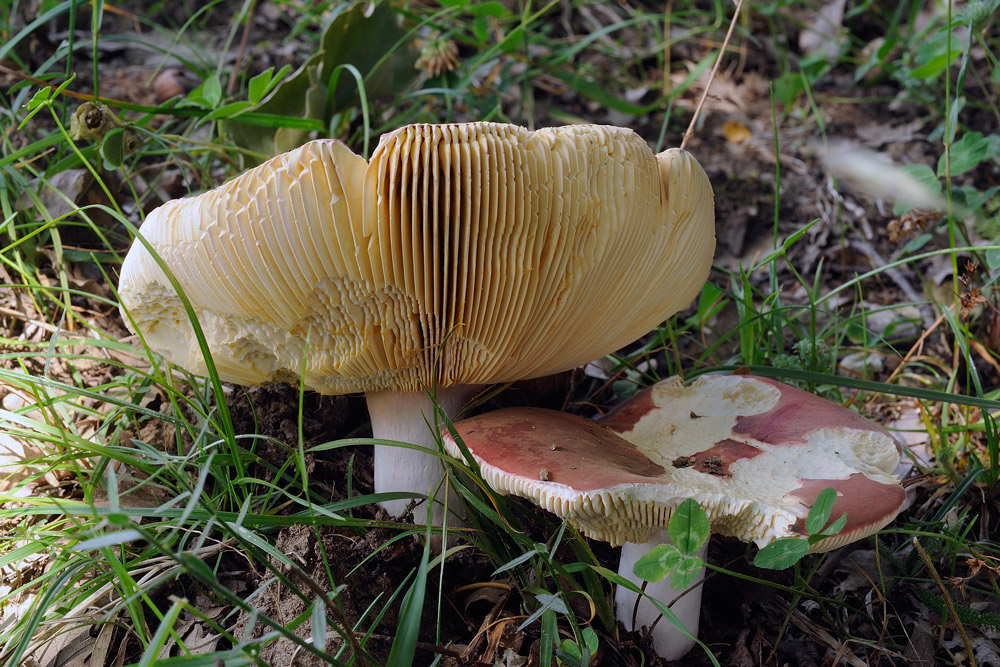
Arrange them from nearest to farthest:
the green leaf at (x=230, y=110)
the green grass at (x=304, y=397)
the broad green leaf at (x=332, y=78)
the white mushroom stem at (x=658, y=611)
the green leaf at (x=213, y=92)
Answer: the green grass at (x=304, y=397) < the white mushroom stem at (x=658, y=611) < the green leaf at (x=230, y=110) < the green leaf at (x=213, y=92) < the broad green leaf at (x=332, y=78)

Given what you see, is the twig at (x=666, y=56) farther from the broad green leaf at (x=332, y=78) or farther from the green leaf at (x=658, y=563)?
the green leaf at (x=658, y=563)

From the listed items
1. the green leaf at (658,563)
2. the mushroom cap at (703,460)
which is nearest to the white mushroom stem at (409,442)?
the mushroom cap at (703,460)

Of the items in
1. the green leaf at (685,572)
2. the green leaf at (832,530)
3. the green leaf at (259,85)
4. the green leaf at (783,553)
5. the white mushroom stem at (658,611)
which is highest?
the green leaf at (259,85)

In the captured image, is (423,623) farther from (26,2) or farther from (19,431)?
(26,2)

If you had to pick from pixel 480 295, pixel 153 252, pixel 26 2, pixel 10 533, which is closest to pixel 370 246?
pixel 480 295

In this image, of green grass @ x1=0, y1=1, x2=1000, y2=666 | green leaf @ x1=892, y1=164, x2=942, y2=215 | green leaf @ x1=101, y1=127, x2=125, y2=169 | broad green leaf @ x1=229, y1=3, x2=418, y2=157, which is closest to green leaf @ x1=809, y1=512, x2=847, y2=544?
green grass @ x1=0, y1=1, x2=1000, y2=666

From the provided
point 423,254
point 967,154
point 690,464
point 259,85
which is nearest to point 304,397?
point 423,254

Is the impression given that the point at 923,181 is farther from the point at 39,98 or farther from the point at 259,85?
the point at 39,98
